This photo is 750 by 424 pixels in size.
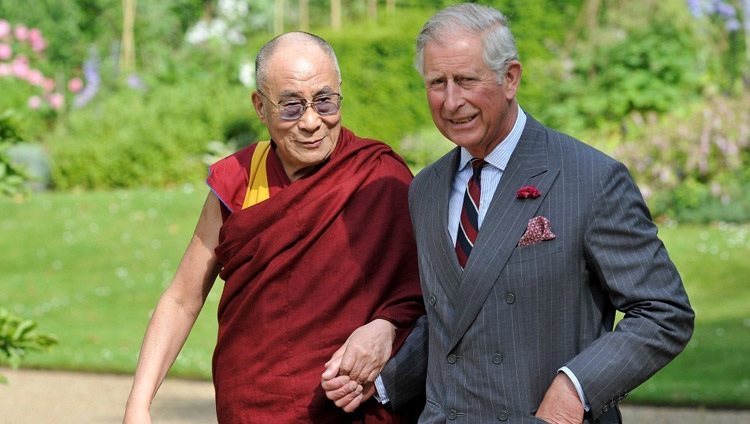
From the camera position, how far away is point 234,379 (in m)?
3.68

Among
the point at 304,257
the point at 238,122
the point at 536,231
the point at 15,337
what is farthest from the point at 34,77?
the point at 536,231

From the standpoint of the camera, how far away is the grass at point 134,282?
325 inches

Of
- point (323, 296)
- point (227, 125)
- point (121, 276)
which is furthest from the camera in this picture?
point (227, 125)

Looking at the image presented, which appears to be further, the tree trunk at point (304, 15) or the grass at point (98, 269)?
the tree trunk at point (304, 15)

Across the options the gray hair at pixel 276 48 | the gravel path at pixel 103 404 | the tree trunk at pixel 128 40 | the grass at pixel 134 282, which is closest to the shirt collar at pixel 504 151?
the gray hair at pixel 276 48

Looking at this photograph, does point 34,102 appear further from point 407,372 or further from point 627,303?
point 627,303

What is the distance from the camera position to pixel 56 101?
17062 millimetres

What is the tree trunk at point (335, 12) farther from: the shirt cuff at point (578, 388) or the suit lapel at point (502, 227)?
the shirt cuff at point (578, 388)

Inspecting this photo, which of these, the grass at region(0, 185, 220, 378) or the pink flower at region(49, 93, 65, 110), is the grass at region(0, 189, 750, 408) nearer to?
the grass at region(0, 185, 220, 378)

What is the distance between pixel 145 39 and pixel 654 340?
54.1 ft

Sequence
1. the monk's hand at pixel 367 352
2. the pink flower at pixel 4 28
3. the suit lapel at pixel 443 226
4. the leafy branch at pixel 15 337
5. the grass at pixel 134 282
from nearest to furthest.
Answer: the suit lapel at pixel 443 226 → the monk's hand at pixel 367 352 → the leafy branch at pixel 15 337 → the grass at pixel 134 282 → the pink flower at pixel 4 28

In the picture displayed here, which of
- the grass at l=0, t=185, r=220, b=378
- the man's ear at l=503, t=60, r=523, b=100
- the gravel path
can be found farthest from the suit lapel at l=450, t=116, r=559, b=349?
the grass at l=0, t=185, r=220, b=378

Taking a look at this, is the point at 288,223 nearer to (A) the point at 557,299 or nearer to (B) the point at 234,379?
(B) the point at 234,379

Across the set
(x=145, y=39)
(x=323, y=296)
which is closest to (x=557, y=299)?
Result: (x=323, y=296)
